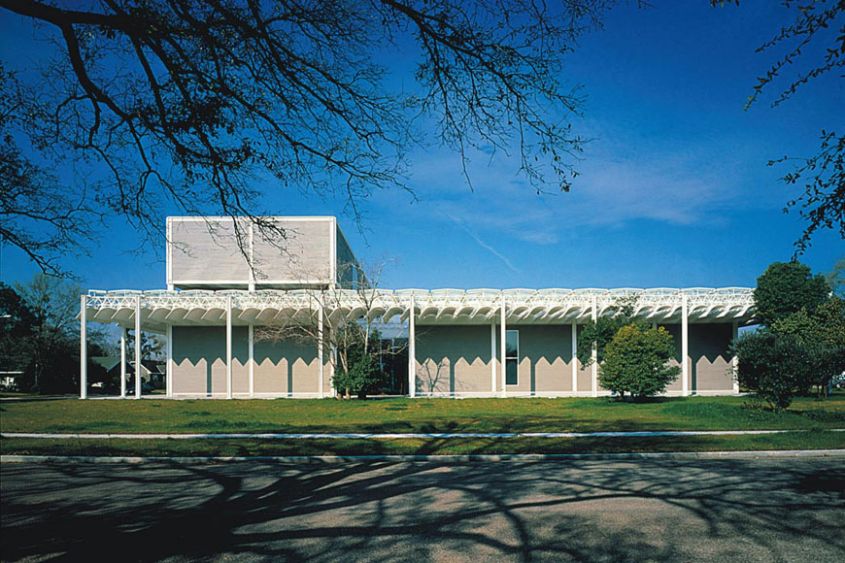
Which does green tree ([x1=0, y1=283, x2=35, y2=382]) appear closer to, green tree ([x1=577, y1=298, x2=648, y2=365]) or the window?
→ the window

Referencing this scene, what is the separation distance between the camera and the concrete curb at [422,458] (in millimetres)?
11422

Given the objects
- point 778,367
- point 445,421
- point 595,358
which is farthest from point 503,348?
point 778,367

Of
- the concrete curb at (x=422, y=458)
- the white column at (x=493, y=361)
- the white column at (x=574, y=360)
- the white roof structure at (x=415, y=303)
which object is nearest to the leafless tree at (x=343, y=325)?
the white roof structure at (x=415, y=303)

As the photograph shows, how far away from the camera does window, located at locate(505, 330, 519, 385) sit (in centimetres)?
4216

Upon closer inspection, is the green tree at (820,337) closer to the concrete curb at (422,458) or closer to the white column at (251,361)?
the concrete curb at (422,458)

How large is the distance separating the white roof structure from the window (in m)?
3.45

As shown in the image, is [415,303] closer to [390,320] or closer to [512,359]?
[390,320]

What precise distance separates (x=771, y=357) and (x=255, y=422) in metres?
16.4

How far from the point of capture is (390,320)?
4028cm

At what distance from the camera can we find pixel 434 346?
42.5 m

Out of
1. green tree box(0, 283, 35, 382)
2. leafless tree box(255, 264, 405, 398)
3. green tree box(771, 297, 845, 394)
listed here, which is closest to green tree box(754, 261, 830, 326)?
green tree box(771, 297, 845, 394)

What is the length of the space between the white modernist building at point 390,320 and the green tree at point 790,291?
214 centimetres

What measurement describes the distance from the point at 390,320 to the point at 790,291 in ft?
76.3

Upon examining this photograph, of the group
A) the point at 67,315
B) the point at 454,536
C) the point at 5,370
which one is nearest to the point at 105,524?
the point at 454,536
